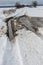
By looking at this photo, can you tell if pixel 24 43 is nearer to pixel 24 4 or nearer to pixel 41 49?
pixel 41 49

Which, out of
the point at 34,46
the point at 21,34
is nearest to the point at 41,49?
the point at 34,46

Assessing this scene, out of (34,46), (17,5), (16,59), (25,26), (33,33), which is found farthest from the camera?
(17,5)

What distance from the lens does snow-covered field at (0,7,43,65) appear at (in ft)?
2.47

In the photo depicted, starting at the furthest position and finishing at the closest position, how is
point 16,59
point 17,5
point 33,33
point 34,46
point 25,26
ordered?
point 17,5 → point 25,26 → point 33,33 → point 34,46 → point 16,59

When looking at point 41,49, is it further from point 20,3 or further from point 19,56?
point 20,3

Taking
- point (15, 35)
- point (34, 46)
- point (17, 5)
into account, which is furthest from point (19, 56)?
point (17, 5)

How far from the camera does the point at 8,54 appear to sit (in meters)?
0.84

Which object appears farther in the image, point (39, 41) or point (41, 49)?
point (39, 41)

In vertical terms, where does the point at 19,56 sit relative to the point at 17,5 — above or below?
above

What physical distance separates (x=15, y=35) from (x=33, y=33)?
143mm

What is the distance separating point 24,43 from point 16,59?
21 cm

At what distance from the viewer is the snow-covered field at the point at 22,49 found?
0.75 meters

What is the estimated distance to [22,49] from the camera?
0.88 meters

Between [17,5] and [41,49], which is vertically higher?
[41,49]
